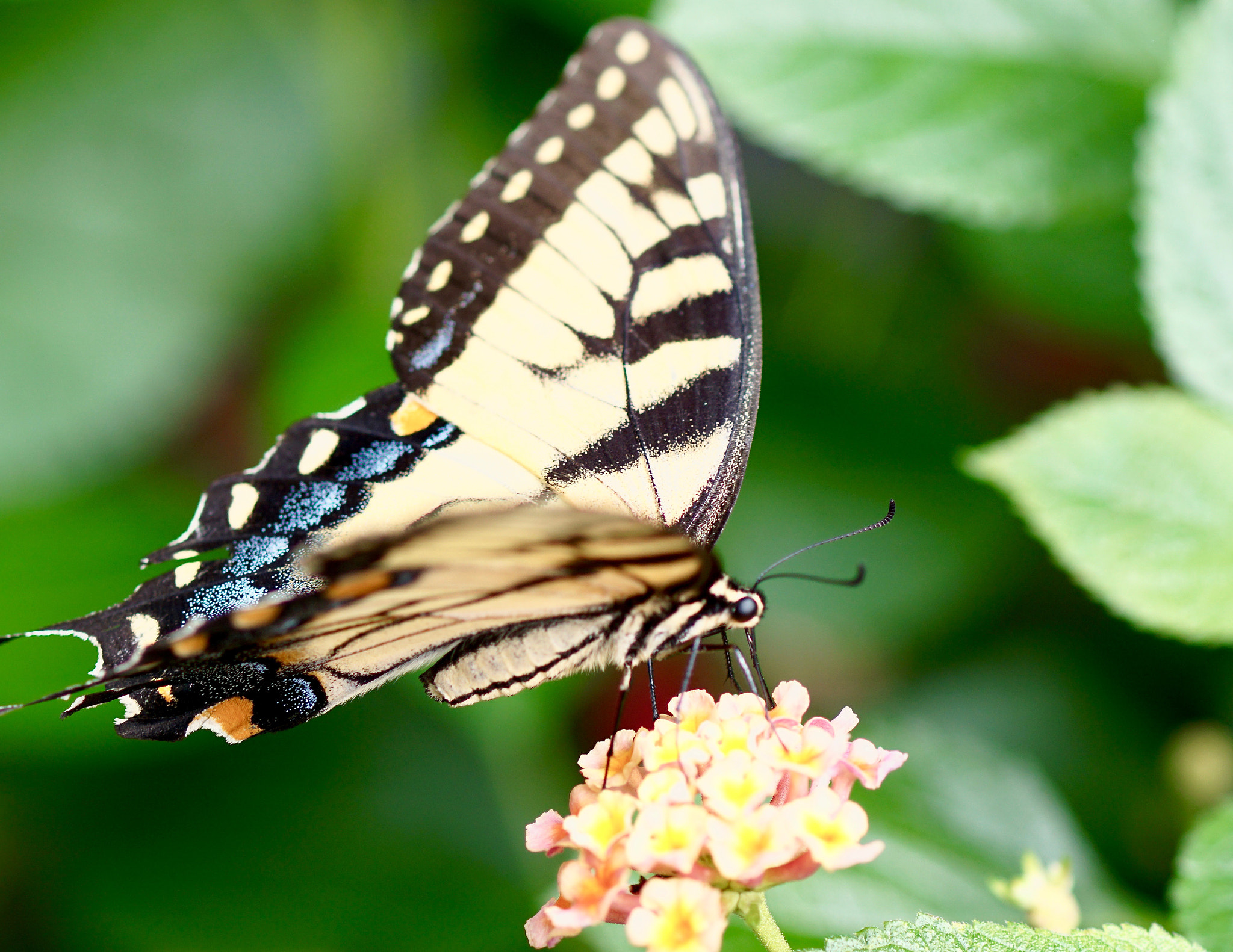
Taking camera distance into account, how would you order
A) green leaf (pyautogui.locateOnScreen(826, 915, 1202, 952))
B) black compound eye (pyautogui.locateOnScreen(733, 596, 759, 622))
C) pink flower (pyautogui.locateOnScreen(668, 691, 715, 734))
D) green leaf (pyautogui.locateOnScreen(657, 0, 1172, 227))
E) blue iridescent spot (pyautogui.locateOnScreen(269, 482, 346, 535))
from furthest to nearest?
green leaf (pyautogui.locateOnScreen(657, 0, 1172, 227)), blue iridescent spot (pyautogui.locateOnScreen(269, 482, 346, 535)), black compound eye (pyautogui.locateOnScreen(733, 596, 759, 622)), pink flower (pyautogui.locateOnScreen(668, 691, 715, 734)), green leaf (pyautogui.locateOnScreen(826, 915, 1202, 952))

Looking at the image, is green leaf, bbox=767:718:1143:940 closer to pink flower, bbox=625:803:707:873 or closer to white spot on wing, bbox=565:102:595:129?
pink flower, bbox=625:803:707:873

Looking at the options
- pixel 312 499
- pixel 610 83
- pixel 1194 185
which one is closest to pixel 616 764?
pixel 312 499

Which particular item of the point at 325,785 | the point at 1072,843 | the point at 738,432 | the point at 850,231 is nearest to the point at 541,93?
the point at 850,231

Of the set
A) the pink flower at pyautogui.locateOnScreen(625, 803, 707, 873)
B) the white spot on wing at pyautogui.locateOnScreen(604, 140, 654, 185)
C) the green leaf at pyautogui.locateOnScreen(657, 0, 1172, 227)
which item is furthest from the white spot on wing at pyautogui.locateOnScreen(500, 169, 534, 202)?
the pink flower at pyautogui.locateOnScreen(625, 803, 707, 873)

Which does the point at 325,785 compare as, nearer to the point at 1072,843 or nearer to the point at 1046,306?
the point at 1072,843

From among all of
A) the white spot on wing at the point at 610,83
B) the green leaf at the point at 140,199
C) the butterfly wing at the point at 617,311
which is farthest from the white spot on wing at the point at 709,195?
the green leaf at the point at 140,199
